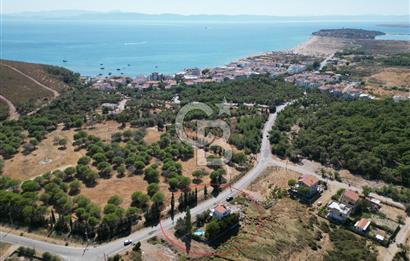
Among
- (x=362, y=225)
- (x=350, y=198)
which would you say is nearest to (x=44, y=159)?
(x=350, y=198)

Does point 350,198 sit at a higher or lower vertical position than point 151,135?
higher

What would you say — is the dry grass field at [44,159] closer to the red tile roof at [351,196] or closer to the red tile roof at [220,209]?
the red tile roof at [220,209]

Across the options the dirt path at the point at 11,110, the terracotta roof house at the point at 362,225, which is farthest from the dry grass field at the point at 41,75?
the terracotta roof house at the point at 362,225

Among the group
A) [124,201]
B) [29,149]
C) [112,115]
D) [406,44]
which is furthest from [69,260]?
[406,44]

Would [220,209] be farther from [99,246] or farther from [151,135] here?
[151,135]

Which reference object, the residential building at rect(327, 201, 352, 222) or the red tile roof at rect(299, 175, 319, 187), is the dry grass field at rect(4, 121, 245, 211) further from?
the residential building at rect(327, 201, 352, 222)

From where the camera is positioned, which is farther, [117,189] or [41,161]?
[41,161]

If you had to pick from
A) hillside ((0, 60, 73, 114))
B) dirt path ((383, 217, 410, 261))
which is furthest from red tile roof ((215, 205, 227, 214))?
hillside ((0, 60, 73, 114))
